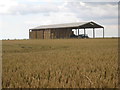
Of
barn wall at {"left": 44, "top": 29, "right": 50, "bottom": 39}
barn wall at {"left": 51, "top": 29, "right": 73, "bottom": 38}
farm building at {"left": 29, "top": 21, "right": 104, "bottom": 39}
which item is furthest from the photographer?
barn wall at {"left": 44, "top": 29, "right": 50, "bottom": 39}

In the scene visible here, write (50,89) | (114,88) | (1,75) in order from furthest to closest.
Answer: (1,75) < (114,88) < (50,89)

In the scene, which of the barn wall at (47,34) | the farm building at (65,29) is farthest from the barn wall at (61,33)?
the barn wall at (47,34)

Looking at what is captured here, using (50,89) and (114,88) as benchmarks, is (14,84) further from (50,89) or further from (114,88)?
(114,88)

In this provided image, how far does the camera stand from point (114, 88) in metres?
3.47

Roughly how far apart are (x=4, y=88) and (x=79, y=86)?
1.03 m

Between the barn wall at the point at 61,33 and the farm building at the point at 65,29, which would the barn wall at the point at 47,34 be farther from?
the barn wall at the point at 61,33

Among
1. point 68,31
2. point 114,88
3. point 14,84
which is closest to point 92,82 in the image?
point 114,88

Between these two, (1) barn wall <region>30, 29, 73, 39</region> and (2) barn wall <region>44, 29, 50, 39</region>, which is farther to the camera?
(2) barn wall <region>44, 29, 50, 39</region>

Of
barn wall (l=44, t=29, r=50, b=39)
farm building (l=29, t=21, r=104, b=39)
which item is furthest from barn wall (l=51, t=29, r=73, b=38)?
barn wall (l=44, t=29, r=50, b=39)

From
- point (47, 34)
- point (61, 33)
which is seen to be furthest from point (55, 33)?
point (47, 34)

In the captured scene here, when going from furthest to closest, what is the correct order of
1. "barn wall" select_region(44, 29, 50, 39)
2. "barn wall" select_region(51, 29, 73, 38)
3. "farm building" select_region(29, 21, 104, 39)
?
"barn wall" select_region(44, 29, 50, 39)
"barn wall" select_region(51, 29, 73, 38)
"farm building" select_region(29, 21, 104, 39)

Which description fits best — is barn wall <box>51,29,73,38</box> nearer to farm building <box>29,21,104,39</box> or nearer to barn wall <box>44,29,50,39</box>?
farm building <box>29,21,104,39</box>

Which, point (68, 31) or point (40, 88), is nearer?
point (40, 88)

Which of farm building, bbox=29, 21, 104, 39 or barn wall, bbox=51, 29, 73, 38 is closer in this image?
farm building, bbox=29, 21, 104, 39
